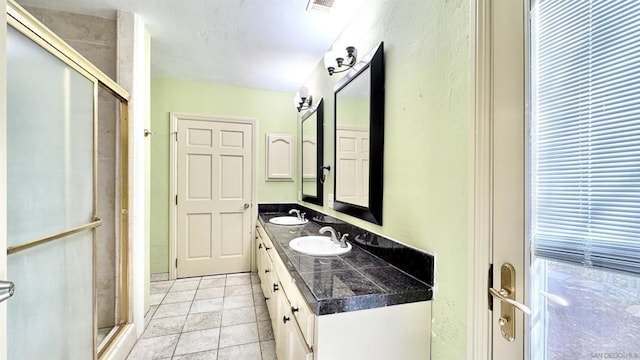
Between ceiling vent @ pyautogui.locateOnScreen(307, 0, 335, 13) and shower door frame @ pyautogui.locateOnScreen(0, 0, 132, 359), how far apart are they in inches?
54.6

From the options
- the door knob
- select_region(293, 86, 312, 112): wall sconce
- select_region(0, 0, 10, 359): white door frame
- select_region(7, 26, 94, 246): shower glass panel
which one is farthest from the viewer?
select_region(293, 86, 312, 112): wall sconce

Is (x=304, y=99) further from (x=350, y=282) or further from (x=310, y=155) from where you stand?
(x=350, y=282)

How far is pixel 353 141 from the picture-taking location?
1820mm

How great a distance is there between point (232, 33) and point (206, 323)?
96.0 inches

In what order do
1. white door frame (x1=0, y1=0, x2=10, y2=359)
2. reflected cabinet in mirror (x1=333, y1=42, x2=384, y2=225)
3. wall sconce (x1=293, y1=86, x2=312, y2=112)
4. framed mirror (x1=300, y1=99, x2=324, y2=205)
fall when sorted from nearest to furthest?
white door frame (x1=0, y1=0, x2=10, y2=359), reflected cabinet in mirror (x1=333, y1=42, x2=384, y2=225), framed mirror (x1=300, y1=99, x2=324, y2=205), wall sconce (x1=293, y1=86, x2=312, y2=112)

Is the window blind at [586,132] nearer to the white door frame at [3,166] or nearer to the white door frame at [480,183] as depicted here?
the white door frame at [480,183]

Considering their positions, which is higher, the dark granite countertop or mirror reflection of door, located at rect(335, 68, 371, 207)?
mirror reflection of door, located at rect(335, 68, 371, 207)

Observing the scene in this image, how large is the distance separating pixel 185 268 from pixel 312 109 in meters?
2.44

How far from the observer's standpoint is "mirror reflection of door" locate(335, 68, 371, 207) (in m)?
1.64

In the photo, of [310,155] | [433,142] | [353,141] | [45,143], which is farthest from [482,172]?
[310,155]

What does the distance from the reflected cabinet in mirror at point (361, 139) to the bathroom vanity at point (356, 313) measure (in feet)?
1.38

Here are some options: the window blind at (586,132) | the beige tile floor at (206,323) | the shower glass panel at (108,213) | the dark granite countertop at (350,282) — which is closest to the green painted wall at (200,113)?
the beige tile floor at (206,323)

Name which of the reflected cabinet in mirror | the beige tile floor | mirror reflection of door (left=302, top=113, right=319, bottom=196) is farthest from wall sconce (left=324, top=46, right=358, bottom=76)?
the beige tile floor

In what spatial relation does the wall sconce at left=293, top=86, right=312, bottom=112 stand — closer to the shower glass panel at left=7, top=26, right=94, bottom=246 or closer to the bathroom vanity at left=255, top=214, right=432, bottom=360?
the shower glass panel at left=7, top=26, right=94, bottom=246
